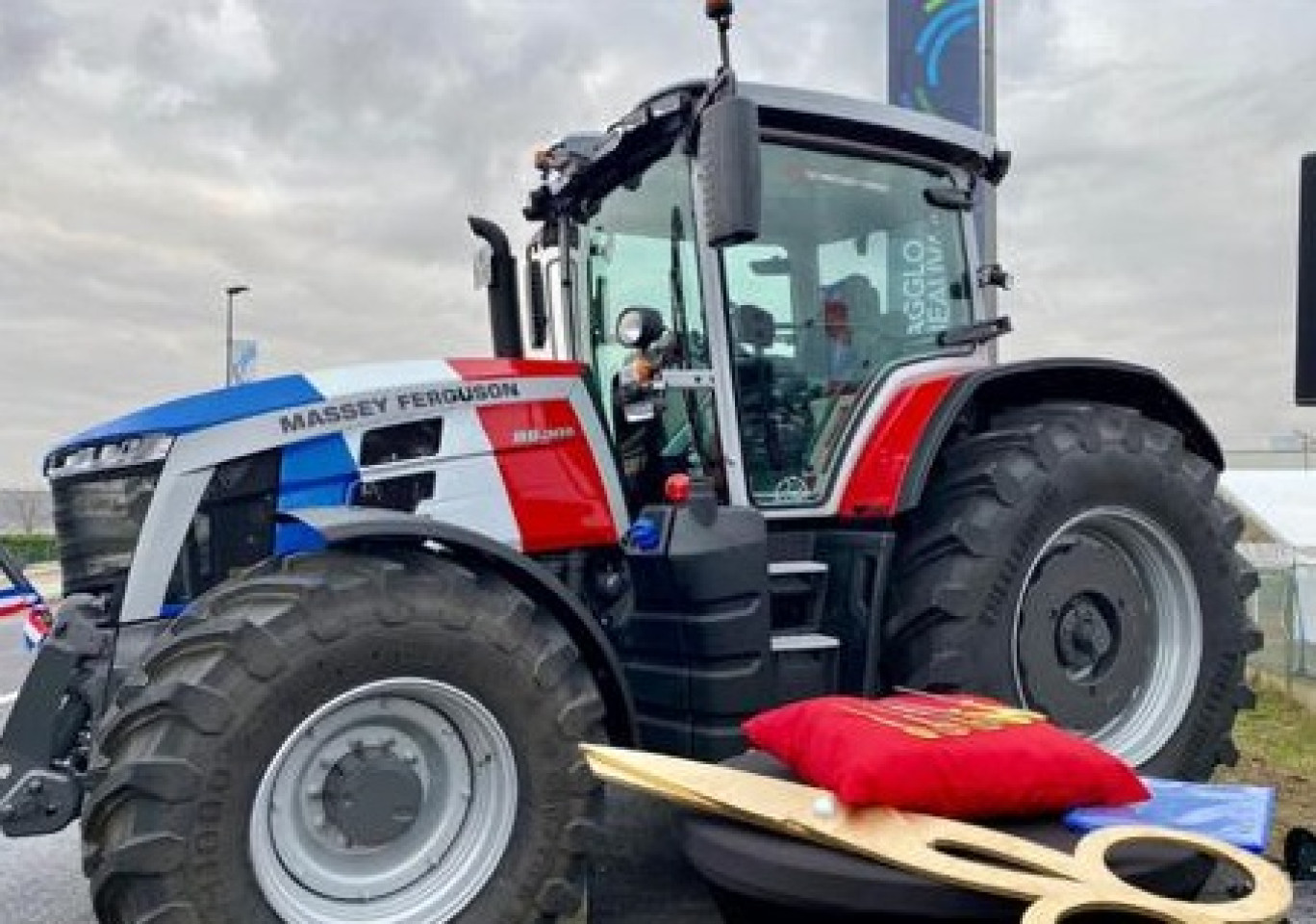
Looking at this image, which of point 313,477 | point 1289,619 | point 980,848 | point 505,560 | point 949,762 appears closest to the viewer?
point 980,848

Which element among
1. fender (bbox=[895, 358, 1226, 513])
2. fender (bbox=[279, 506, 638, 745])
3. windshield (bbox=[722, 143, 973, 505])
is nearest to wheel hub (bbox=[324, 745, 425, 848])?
fender (bbox=[279, 506, 638, 745])

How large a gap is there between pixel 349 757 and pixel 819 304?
2293mm

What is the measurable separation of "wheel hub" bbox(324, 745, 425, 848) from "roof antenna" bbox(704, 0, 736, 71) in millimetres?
2237

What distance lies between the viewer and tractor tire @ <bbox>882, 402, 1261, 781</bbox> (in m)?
4.32

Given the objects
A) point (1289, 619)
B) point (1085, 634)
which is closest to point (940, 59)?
point (1289, 619)

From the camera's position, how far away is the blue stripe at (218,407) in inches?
157

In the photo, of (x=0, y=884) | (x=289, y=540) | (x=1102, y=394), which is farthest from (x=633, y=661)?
(x=0, y=884)

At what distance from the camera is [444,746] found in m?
3.62

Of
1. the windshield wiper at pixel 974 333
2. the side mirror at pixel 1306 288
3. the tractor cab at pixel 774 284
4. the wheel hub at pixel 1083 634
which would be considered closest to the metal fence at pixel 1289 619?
the wheel hub at pixel 1083 634

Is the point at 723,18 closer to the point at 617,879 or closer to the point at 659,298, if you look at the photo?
the point at 659,298

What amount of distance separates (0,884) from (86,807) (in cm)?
197

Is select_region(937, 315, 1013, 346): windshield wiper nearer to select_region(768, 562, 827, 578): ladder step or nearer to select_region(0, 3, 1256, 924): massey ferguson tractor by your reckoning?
select_region(0, 3, 1256, 924): massey ferguson tractor

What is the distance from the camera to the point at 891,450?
457cm

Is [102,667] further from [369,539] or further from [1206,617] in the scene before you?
[1206,617]
